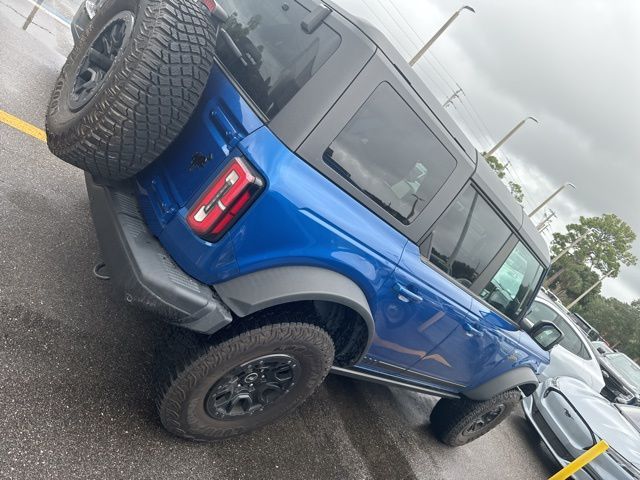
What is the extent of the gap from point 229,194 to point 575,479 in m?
4.79

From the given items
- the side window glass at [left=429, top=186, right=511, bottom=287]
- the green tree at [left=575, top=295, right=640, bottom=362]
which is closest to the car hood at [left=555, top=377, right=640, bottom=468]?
the side window glass at [left=429, top=186, right=511, bottom=287]

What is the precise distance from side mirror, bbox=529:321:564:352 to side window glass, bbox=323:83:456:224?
1907 millimetres

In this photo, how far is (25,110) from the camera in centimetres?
415

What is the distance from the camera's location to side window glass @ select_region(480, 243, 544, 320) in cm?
313

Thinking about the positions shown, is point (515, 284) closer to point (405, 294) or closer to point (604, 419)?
point (405, 294)

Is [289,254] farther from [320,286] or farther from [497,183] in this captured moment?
[497,183]

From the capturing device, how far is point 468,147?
268cm

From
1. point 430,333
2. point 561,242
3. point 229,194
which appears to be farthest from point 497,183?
point 561,242

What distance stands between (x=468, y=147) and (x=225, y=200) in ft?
5.21

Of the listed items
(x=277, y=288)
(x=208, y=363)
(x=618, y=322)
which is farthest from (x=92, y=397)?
(x=618, y=322)

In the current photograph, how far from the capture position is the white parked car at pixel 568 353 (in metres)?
6.50

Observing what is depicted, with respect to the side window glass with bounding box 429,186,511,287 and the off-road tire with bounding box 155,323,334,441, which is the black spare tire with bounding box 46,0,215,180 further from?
the side window glass with bounding box 429,186,511,287

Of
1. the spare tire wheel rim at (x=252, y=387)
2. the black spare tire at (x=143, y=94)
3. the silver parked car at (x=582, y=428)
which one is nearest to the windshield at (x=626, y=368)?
the silver parked car at (x=582, y=428)

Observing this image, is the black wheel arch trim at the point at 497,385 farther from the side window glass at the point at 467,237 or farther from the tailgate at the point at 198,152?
the tailgate at the point at 198,152
